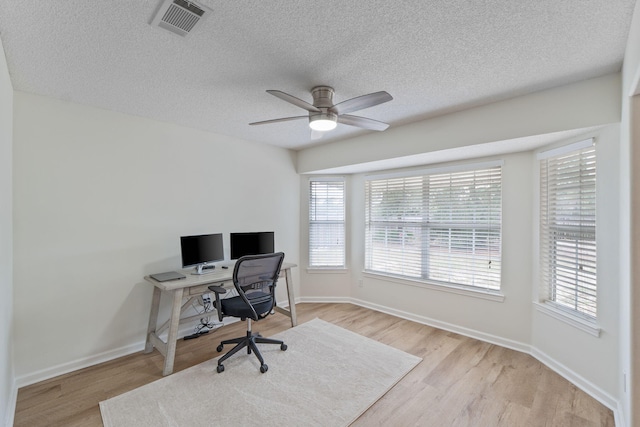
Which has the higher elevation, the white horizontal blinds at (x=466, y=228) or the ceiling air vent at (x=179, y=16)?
the ceiling air vent at (x=179, y=16)

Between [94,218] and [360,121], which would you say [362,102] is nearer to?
[360,121]

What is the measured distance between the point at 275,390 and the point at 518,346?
2564mm

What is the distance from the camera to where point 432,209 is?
378 cm

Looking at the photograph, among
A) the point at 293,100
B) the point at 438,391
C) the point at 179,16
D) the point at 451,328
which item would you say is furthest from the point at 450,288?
the point at 179,16

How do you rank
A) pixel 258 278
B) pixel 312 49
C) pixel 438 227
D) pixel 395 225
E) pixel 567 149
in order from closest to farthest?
pixel 312 49
pixel 567 149
pixel 258 278
pixel 438 227
pixel 395 225

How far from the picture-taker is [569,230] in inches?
100

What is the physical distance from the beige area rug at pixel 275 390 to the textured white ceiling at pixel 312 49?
2.44 m

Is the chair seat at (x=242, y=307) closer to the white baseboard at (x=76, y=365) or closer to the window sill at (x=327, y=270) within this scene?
Answer: the white baseboard at (x=76, y=365)

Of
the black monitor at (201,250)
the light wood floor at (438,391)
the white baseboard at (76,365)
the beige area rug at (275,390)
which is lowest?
the light wood floor at (438,391)

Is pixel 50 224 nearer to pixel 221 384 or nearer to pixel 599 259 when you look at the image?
pixel 221 384

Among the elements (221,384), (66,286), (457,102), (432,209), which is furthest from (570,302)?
(66,286)

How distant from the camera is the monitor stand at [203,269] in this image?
3.10 metres

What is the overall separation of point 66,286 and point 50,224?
58cm

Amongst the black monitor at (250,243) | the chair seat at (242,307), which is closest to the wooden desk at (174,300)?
the chair seat at (242,307)
